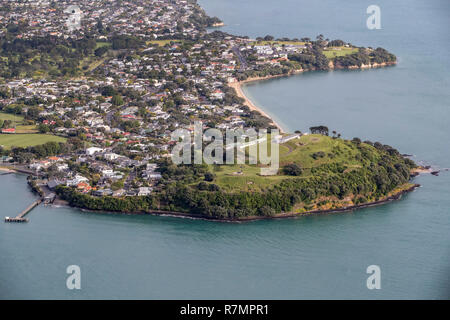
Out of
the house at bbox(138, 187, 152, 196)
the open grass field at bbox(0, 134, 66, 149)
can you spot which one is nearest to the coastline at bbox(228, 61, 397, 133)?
the house at bbox(138, 187, 152, 196)

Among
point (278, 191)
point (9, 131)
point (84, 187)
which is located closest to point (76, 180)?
point (84, 187)

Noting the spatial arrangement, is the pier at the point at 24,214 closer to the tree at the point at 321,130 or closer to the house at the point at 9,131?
the house at the point at 9,131

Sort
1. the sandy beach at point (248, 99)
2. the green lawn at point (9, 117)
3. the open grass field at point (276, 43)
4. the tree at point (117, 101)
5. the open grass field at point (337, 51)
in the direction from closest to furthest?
1. the sandy beach at point (248, 99)
2. the green lawn at point (9, 117)
3. the tree at point (117, 101)
4. the open grass field at point (337, 51)
5. the open grass field at point (276, 43)

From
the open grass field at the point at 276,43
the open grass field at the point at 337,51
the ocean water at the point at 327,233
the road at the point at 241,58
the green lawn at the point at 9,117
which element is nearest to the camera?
the ocean water at the point at 327,233

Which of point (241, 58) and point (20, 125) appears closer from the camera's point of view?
point (20, 125)

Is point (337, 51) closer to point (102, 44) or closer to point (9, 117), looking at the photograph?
point (102, 44)

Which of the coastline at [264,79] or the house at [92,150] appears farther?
the coastline at [264,79]

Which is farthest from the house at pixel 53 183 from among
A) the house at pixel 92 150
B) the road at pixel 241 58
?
the road at pixel 241 58

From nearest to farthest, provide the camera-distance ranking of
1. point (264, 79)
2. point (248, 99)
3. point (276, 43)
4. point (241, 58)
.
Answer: point (248, 99) < point (264, 79) < point (241, 58) < point (276, 43)
